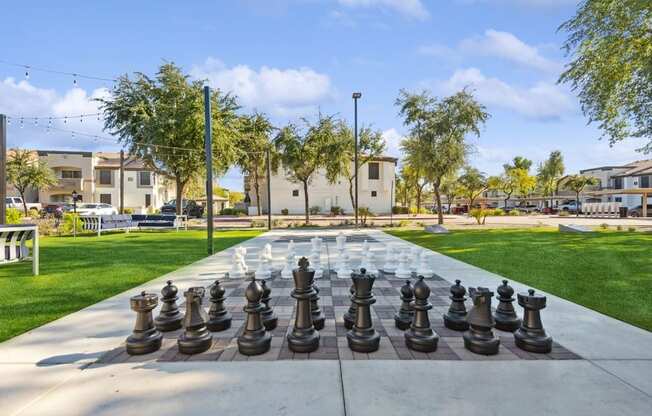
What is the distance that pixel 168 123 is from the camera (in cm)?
1945

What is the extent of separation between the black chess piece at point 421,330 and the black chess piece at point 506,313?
86 cm

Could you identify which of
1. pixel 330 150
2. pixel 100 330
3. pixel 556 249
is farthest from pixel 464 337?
pixel 330 150

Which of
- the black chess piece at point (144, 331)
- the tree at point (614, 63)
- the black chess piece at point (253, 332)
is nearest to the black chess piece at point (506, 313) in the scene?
the black chess piece at point (253, 332)

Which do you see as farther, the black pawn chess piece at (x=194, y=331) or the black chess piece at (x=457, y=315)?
the black chess piece at (x=457, y=315)

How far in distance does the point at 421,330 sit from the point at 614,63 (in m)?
14.8

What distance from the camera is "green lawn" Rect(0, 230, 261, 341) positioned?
13.2 ft

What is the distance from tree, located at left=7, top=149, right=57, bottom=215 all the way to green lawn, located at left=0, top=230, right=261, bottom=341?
104 ft

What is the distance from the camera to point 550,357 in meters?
2.76

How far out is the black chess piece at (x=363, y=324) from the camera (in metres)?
2.81

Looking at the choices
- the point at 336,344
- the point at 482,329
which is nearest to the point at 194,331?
the point at 336,344

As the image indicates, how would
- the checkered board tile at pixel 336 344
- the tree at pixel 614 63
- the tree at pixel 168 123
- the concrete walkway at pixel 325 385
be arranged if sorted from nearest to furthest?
the concrete walkway at pixel 325 385
the checkered board tile at pixel 336 344
the tree at pixel 614 63
the tree at pixel 168 123

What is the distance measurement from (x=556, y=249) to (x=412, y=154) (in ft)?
35.3

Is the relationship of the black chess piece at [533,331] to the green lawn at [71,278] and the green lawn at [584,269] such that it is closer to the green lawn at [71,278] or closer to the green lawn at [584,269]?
the green lawn at [584,269]

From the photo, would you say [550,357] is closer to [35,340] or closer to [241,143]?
[35,340]
